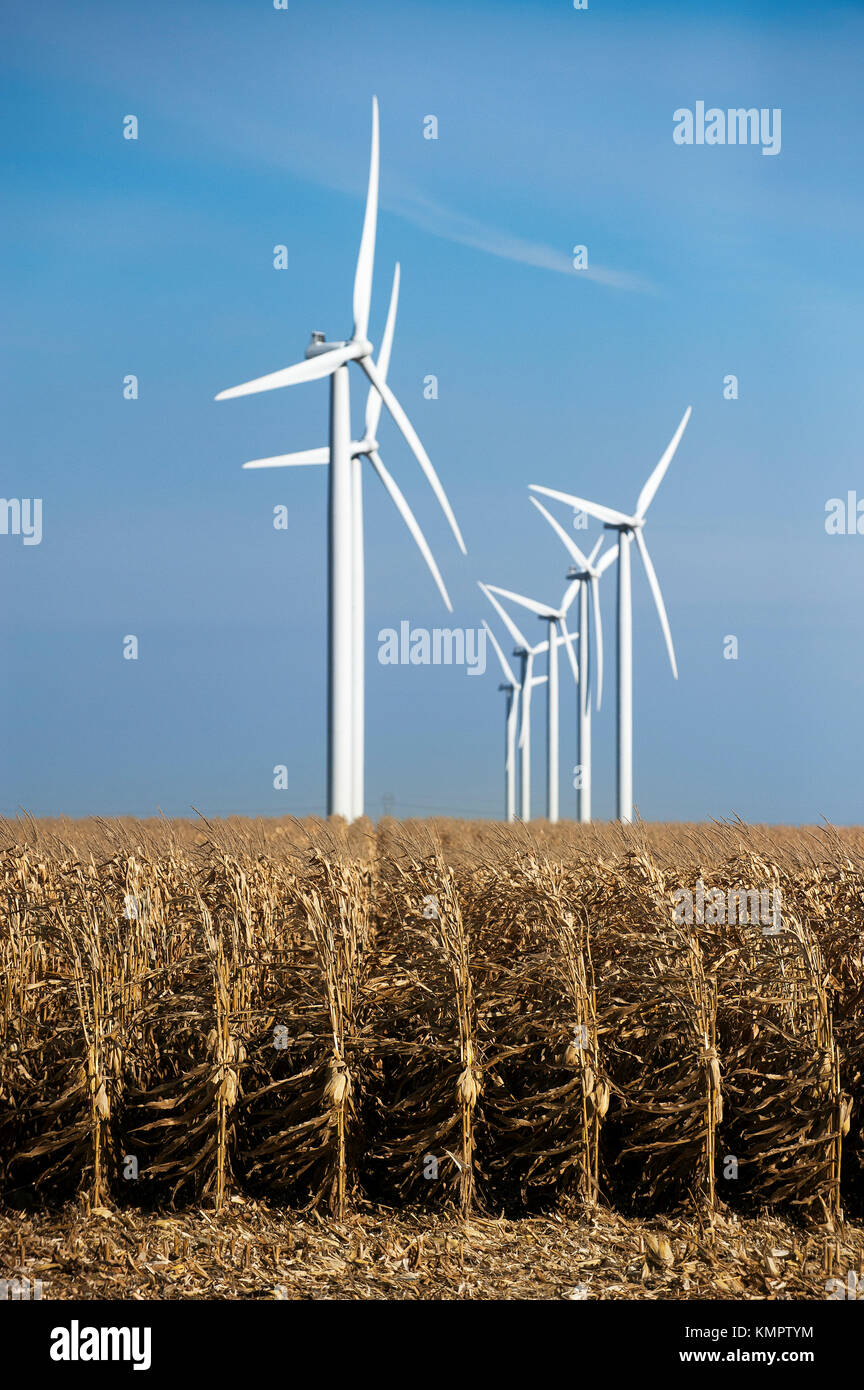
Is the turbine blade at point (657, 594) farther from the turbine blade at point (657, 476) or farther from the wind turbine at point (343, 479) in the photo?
the wind turbine at point (343, 479)

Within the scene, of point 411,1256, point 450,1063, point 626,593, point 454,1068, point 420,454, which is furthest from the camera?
point 626,593

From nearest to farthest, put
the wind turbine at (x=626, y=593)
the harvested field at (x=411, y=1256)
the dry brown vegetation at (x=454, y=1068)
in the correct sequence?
the harvested field at (x=411, y=1256)
the dry brown vegetation at (x=454, y=1068)
the wind turbine at (x=626, y=593)

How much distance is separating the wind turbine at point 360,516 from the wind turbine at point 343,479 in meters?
0.63

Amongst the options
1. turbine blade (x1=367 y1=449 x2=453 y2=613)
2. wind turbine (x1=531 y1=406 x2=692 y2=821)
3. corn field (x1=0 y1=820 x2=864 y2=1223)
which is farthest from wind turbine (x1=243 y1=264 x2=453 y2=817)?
corn field (x1=0 y1=820 x2=864 y2=1223)

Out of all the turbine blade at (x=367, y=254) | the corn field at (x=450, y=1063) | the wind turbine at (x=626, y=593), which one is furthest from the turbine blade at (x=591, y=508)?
the corn field at (x=450, y=1063)

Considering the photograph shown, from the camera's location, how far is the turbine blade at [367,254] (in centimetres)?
3853

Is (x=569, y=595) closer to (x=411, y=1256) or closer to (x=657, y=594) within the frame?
(x=657, y=594)

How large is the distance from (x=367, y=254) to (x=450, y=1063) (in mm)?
33541

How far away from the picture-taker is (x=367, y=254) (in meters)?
38.9

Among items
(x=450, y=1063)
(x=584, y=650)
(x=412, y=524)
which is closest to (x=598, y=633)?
(x=584, y=650)

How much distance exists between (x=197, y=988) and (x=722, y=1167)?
17.7ft

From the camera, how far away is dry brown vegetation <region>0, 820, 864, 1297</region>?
1073 cm

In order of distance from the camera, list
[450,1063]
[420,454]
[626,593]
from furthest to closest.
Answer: [626,593]
[420,454]
[450,1063]

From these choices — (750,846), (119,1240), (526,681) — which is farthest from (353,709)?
(526,681)
